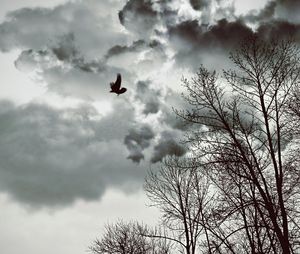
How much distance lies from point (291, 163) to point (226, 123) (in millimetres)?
2712

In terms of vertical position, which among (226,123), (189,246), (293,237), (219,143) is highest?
(226,123)

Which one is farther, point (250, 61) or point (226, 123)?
point (250, 61)

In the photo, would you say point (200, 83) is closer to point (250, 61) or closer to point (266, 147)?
point (250, 61)

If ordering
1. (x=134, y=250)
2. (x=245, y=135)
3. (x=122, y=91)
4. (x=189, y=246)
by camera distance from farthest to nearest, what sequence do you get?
(x=134, y=250) → (x=189, y=246) → (x=245, y=135) → (x=122, y=91)

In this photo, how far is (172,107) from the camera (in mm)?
12859

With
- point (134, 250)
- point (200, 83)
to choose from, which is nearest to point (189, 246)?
A: point (134, 250)

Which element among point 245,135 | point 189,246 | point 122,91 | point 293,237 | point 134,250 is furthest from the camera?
point 134,250

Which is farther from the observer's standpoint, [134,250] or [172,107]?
[134,250]

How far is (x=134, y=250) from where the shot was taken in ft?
90.5

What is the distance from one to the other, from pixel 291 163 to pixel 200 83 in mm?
4366

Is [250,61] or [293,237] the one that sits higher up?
[250,61]

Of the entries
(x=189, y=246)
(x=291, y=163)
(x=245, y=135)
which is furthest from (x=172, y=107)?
(x=189, y=246)

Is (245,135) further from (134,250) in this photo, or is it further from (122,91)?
(134,250)

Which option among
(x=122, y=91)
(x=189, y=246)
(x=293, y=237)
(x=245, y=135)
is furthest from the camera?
(x=189, y=246)
